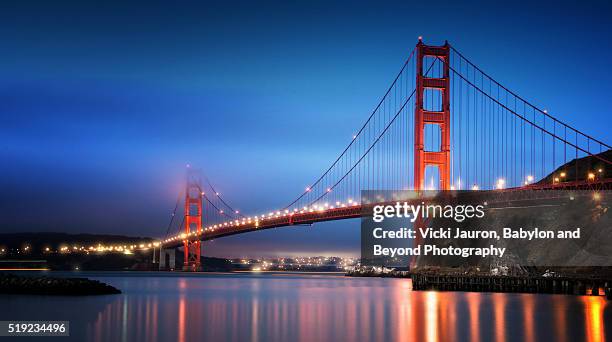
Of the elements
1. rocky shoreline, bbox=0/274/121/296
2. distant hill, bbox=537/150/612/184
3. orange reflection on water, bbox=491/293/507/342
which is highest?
distant hill, bbox=537/150/612/184

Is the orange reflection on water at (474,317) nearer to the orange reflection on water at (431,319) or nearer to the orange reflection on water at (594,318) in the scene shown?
the orange reflection on water at (431,319)

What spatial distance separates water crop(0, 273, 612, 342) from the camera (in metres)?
27.7

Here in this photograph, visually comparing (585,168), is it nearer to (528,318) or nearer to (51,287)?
(528,318)

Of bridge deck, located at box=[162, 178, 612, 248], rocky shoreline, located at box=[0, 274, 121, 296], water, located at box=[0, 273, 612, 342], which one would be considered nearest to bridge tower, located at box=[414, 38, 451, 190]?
bridge deck, located at box=[162, 178, 612, 248]

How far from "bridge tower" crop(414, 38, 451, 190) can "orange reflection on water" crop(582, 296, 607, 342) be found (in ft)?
49.2

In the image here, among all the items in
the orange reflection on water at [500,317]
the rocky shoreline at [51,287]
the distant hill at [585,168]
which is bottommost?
the orange reflection on water at [500,317]

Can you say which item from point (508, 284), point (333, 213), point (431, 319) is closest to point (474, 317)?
point (431, 319)

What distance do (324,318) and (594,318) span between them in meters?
10.5

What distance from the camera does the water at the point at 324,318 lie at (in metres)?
27.7

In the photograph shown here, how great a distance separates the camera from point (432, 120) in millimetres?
59500

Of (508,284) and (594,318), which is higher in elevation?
(594,318)

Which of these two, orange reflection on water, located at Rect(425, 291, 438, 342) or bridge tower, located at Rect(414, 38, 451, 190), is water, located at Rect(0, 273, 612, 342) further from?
bridge tower, located at Rect(414, 38, 451, 190)

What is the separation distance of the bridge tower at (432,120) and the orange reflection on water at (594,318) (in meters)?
15.0

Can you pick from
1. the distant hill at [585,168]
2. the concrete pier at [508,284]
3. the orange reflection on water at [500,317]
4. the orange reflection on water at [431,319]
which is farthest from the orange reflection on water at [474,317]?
the distant hill at [585,168]
